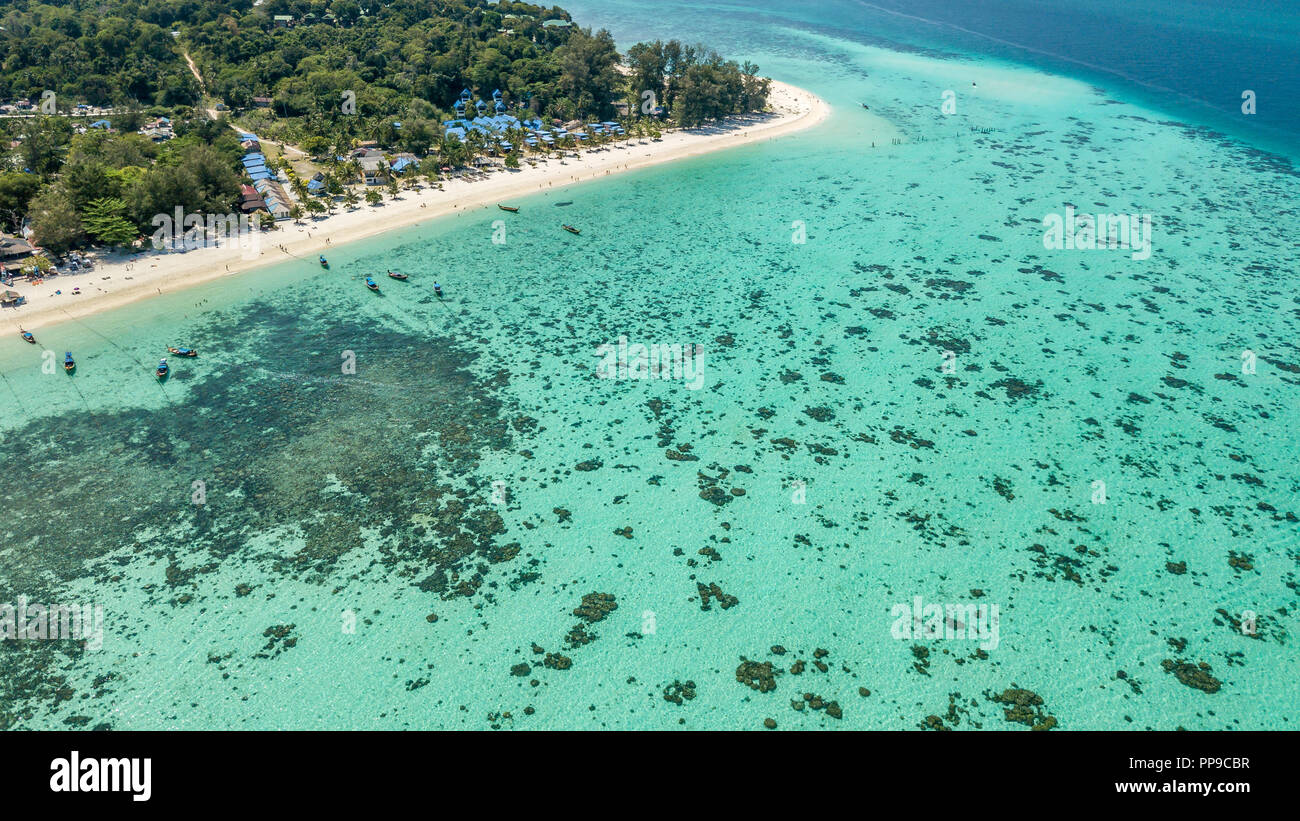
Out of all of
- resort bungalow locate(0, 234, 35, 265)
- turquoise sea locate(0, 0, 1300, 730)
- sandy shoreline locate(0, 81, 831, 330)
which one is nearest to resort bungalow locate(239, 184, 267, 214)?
sandy shoreline locate(0, 81, 831, 330)

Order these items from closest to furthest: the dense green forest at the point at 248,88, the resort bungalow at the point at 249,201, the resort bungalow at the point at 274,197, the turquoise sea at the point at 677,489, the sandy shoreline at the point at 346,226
→ the turquoise sea at the point at 677,489 → the sandy shoreline at the point at 346,226 → the dense green forest at the point at 248,88 → the resort bungalow at the point at 249,201 → the resort bungalow at the point at 274,197

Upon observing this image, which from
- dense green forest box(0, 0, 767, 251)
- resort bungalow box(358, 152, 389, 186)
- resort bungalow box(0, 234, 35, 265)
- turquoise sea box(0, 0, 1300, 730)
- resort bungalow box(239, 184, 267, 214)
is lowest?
turquoise sea box(0, 0, 1300, 730)

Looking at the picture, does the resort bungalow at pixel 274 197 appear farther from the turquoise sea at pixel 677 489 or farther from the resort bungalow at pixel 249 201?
the turquoise sea at pixel 677 489

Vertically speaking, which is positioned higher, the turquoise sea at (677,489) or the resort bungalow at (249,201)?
the resort bungalow at (249,201)

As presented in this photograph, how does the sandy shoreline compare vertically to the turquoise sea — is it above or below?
above

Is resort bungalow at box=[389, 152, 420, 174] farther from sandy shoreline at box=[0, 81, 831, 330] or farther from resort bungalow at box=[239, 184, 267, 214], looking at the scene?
resort bungalow at box=[239, 184, 267, 214]

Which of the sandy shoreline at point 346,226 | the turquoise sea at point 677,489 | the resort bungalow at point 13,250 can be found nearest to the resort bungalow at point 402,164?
the sandy shoreline at point 346,226

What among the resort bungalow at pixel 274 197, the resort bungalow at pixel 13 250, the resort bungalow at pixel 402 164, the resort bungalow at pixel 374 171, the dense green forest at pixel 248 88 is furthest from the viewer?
the resort bungalow at pixel 402 164

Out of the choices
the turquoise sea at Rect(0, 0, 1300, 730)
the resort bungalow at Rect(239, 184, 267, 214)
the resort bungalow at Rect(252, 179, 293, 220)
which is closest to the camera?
the turquoise sea at Rect(0, 0, 1300, 730)

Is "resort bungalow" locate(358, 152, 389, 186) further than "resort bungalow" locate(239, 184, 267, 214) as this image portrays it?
Yes
